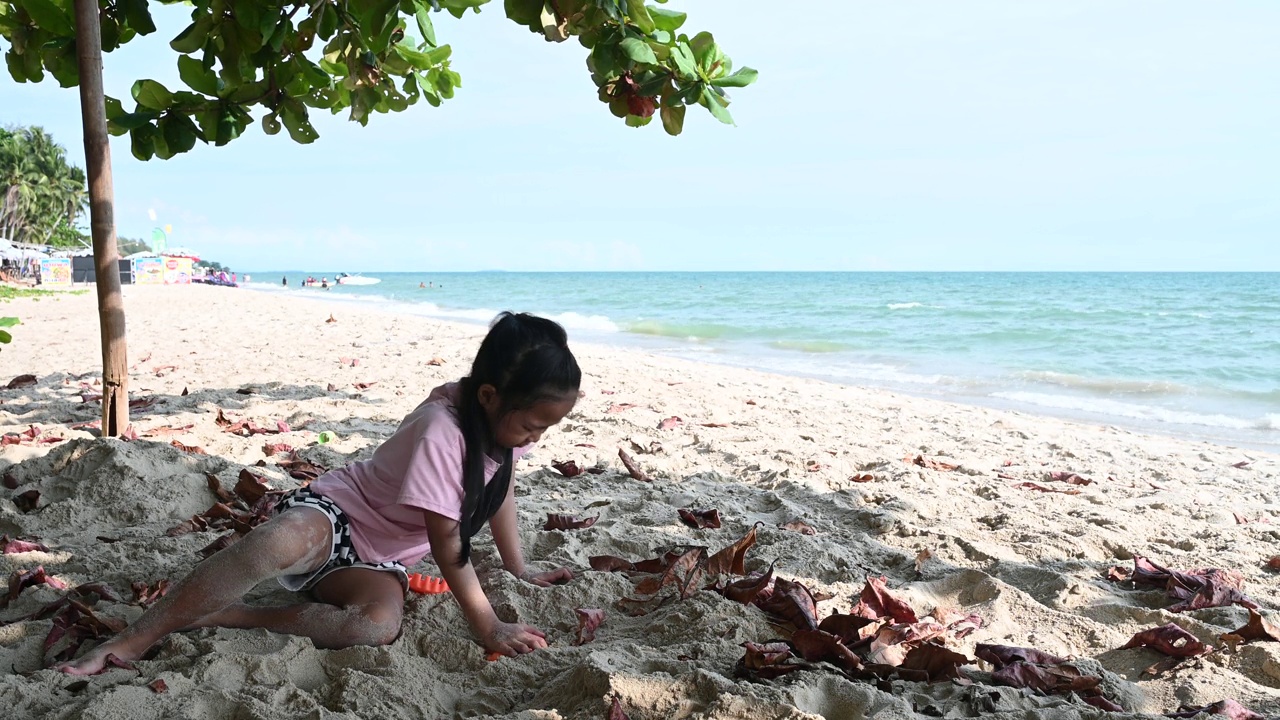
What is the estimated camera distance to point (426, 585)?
2871 millimetres

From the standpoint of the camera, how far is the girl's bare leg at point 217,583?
2.29 m

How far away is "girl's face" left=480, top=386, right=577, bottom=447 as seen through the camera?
2.44 meters

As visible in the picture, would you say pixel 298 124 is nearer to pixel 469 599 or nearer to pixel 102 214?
pixel 102 214

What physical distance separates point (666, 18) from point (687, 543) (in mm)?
1982

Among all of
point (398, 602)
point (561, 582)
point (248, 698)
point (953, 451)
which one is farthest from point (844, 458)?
point (248, 698)

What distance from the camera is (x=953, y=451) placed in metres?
5.97

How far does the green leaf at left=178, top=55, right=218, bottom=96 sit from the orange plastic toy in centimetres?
248

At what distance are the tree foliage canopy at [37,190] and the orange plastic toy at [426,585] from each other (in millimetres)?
70005

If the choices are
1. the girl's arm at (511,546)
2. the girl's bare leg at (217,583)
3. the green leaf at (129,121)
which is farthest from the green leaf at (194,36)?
the girl's arm at (511,546)

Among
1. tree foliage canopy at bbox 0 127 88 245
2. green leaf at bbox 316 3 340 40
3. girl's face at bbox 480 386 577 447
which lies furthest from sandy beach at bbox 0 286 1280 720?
tree foliage canopy at bbox 0 127 88 245

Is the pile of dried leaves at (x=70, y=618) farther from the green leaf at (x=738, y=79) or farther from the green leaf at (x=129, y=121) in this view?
the green leaf at (x=738, y=79)

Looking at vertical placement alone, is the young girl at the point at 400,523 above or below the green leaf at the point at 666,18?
below

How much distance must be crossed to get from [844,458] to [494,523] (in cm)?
297

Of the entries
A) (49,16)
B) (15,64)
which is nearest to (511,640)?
(49,16)
